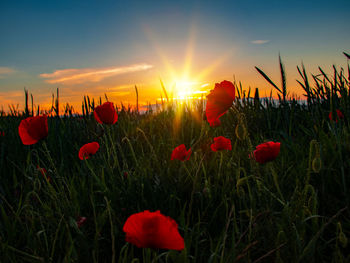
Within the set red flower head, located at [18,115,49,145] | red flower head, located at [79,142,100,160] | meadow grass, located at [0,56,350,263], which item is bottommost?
meadow grass, located at [0,56,350,263]

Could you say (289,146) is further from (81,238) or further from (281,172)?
(81,238)

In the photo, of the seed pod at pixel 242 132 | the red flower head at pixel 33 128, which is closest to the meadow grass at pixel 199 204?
the seed pod at pixel 242 132

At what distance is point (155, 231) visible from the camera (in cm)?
74

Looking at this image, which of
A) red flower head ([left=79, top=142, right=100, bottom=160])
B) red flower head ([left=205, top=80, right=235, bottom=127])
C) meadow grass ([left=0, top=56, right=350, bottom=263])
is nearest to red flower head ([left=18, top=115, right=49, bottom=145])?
meadow grass ([left=0, top=56, right=350, bottom=263])

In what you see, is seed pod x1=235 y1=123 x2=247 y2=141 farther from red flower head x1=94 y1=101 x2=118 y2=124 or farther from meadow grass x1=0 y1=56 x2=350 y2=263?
red flower head x1=94 y1=101 x2=118 y2=124

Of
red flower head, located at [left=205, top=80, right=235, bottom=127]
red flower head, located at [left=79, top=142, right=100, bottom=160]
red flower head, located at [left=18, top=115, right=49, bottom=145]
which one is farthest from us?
red flower head, located at [left=79, top=142, right=100, bottom=160]

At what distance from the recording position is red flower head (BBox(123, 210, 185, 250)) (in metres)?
0.73

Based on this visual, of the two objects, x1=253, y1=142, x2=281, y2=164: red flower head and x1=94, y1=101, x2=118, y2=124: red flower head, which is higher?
x1=94, y1=101, x2=118, y2=124: red flower head

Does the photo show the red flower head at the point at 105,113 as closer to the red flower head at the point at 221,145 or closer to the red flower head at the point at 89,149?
the red flower head at the point at 89,149

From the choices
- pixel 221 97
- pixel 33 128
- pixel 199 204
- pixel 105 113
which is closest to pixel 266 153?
pixel 221 97

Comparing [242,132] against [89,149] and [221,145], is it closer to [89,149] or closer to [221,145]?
[221,145]

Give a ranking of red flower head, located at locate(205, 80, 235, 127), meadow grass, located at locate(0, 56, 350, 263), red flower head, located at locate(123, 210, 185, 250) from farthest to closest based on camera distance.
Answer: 1. red flower head, located at locate(205, 80, 235, 127)
2. meadow grass, located at locate(0, 56, 350, 263)
3. red flower head, located at locate(123, 210, 185, 250)

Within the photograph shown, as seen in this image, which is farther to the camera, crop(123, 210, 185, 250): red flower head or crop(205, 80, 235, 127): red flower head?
crop(205, 80, 235, 127): red flower head

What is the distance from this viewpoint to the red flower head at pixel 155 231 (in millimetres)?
732
